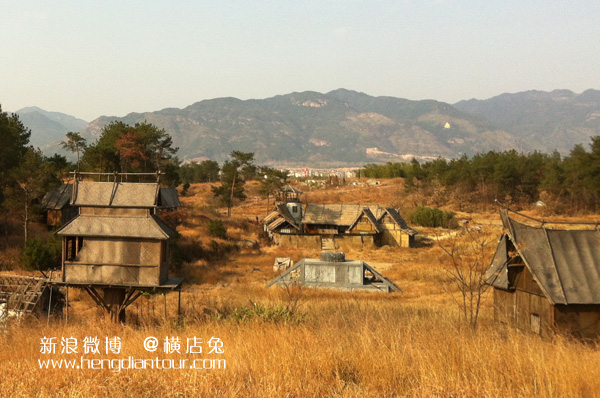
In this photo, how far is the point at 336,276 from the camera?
3078 cm

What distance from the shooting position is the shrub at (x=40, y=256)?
29.4m

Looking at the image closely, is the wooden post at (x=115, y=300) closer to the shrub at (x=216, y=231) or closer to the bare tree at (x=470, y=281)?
the bare tree at (x=470, y=281)

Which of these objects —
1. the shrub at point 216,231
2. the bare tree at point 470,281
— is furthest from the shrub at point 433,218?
the shrub at point 216,231

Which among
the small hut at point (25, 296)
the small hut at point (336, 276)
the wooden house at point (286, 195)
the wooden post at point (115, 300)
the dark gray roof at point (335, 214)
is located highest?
the wooden house at point (286, 195)

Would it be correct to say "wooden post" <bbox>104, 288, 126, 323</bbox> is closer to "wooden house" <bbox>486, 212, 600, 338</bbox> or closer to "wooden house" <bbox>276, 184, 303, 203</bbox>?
"wooden house" <bbox>486, 212, 600, 338</bbox>

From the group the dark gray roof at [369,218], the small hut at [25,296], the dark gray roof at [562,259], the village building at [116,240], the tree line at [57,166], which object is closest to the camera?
the dark gray roof at [562,259]

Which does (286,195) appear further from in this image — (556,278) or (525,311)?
(556,278)

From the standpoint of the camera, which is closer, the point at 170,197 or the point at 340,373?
the point at 340,373

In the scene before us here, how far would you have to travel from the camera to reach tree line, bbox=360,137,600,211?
64.8 metres

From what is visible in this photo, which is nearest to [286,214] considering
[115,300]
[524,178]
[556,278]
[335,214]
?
[335,214]

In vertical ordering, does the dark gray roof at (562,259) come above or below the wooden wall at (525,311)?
above

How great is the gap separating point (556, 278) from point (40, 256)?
27154 millimetres

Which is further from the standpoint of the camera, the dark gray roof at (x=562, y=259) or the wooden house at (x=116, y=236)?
the wooden house at (x=116, y=236)

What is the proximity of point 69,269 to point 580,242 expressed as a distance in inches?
633
